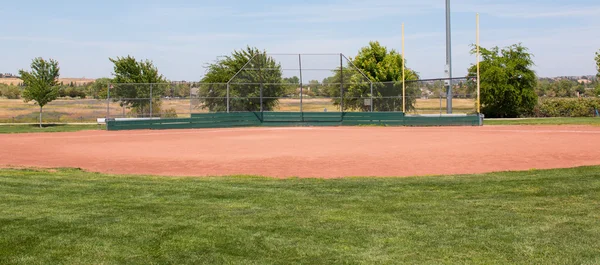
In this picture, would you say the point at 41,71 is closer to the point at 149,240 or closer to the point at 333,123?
the point at 333,123

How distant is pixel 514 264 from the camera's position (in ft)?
18.4

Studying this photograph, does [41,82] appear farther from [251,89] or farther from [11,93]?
[11,93]

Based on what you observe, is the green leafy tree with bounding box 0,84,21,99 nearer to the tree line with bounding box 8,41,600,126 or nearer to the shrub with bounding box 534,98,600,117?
the tree line with bounding box 8,41,600,126

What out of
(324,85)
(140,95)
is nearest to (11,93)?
(140,95)

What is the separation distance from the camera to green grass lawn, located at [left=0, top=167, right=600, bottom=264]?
237 inches

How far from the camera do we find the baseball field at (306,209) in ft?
20.1

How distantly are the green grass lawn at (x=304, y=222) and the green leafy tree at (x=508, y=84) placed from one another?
31853mm

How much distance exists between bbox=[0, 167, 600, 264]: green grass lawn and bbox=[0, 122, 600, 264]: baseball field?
20mm

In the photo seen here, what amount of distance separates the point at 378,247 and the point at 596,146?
15416 mm

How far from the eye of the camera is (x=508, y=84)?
140 feet

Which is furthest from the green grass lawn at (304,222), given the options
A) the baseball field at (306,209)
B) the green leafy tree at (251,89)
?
the green leafy tree at (251,89)

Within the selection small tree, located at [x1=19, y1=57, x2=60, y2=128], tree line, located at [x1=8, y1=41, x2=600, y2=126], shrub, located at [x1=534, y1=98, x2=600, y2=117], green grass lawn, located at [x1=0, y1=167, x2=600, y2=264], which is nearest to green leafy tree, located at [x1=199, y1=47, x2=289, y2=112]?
tree line, located at [x1=8, y1=41, x2=600, y2=126]

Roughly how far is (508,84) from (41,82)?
33329 millimetres

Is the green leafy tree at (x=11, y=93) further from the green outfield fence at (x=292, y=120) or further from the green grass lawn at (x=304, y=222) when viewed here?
the green grass lawn at (x=304, y=222)
